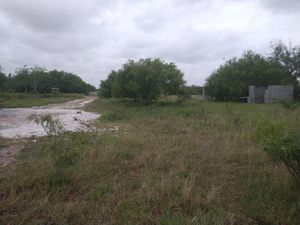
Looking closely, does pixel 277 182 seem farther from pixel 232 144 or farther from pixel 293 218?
pixel 232 144

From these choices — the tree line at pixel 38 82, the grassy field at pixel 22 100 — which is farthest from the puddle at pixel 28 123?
the tree line at pixel 38 82

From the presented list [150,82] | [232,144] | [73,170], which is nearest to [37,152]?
[73,170]

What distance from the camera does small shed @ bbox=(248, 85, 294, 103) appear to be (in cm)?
2227

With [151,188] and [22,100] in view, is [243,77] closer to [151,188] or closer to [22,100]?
[151,188]

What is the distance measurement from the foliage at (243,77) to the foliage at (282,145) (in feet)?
76.8

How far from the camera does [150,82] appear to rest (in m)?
23.5

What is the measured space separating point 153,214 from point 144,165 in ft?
6.61

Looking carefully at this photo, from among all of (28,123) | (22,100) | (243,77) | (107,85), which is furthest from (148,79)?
(22,100)

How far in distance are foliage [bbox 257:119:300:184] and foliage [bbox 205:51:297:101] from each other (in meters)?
23.4

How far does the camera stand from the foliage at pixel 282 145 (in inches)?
137

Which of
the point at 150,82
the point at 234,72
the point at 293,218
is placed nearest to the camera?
A: the point at 293,218

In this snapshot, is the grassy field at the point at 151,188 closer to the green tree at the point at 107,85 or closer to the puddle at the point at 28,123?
the puddle at the point at 28,123

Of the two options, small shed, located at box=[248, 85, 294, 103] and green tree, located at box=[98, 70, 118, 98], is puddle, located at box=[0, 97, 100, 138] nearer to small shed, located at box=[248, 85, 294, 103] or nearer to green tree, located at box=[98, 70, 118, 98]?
small shed, located at box=[248, 85, 294, 103]

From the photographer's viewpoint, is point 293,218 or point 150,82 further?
point 150,82
